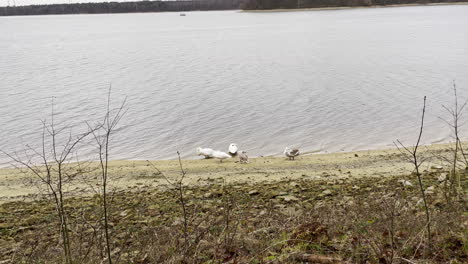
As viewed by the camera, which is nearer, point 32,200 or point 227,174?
point 32,200

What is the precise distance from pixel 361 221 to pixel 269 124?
453 inches

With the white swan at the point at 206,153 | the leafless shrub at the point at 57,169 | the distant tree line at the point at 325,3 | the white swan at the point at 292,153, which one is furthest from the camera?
the distant tree line at the point at 325,3

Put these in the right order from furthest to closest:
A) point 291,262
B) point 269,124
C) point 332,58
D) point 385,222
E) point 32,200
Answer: point 332,58, point 269,124, point 32,200, point 385,222, point 291,262

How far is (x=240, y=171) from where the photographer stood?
35.2 feet

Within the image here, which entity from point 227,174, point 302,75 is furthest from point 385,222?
point 302,75

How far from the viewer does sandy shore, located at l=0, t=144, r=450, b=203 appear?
969 centimetres

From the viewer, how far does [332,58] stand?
Answer: 116ft

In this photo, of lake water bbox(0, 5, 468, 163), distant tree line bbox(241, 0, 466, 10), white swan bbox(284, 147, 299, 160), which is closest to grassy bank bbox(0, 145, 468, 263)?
white swan bbox(284, 147, 299, 160)

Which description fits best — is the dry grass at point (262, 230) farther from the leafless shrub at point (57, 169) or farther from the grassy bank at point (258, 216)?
the leafless shrub at point (57, 169)

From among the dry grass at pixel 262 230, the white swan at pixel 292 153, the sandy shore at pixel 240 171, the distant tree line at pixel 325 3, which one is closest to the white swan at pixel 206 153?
the sandy shore at pixel 240 171

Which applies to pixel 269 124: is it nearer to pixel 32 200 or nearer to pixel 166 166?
pixel 166 166

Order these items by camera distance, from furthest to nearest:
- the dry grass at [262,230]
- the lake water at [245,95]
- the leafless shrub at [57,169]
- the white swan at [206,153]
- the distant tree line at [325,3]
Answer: the distant tree line at [325,3] < the lake water at [245,95] < the white swan at [206,153] < the dry grass at [262,230] < the leafless shrub at [57,169]

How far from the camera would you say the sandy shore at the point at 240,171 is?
969 centimetres

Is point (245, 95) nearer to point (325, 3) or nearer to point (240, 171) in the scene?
point (240, 171)
